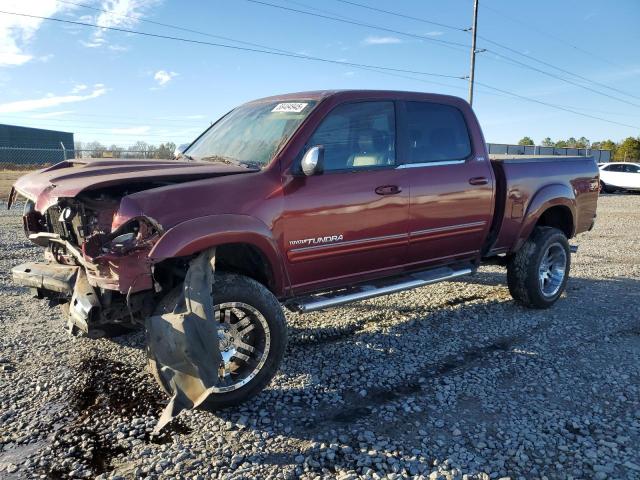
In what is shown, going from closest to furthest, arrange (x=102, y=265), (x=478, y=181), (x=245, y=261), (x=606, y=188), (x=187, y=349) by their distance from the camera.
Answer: (x=187, y=349) < (x=102, y=265) < (x=245, y=261) < (x=478, y=181) < (x=606, y=188)

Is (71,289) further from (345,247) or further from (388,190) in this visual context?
(388,190)

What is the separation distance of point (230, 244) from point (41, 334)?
2.19 metres

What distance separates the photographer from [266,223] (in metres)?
3.50

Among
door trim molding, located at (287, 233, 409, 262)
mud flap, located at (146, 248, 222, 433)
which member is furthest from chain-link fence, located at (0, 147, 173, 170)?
mud flap, located at (146, 248, 222, 433)

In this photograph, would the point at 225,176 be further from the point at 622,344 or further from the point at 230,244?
the point at 622,344

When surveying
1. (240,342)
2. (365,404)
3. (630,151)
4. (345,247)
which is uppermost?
(630,151)

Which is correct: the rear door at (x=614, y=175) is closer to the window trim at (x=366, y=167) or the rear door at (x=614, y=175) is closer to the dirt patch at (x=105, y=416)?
the window trim at (x=366, y=167)

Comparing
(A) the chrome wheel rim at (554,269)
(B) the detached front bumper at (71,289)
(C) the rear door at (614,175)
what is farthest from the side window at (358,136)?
(C) the rear door at (614,175)

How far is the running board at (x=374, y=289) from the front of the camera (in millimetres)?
3794

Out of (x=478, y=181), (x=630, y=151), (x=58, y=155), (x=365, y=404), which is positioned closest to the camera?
(x=365, y=404)

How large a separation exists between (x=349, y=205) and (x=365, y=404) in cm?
148

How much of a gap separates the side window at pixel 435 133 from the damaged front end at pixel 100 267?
243 cm

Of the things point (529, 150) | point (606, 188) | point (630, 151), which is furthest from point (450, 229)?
point (630, 151)

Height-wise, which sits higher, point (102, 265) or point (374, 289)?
point (102, 265)
